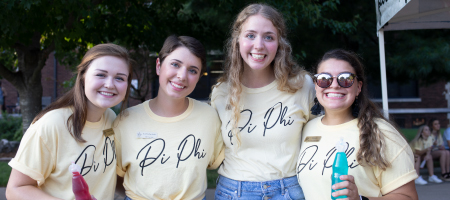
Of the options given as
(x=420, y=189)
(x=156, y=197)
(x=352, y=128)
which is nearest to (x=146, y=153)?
(x=156, y=197)

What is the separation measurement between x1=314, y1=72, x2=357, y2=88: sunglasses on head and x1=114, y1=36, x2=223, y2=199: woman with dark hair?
827 mm

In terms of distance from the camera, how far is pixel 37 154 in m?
2.02

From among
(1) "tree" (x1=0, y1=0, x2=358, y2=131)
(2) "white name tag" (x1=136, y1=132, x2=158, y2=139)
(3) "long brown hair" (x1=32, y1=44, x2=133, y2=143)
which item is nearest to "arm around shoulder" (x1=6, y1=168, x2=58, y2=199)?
(3) "long brown hair" (x1=32, y1=44, x2=133, y2=143)

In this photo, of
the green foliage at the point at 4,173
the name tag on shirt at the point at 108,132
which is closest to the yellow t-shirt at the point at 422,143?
the name tag on shirt at the point at 108,132

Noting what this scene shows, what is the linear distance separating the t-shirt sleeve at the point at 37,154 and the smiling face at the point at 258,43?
137cm

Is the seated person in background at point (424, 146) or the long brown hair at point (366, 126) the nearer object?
the long brown hair at point (366, 126)

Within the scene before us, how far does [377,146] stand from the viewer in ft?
6.85

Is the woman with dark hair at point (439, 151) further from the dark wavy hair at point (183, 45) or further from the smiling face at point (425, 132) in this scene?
the dark wavy hair at point (183, 45)

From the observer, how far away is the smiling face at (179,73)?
243 centimetres

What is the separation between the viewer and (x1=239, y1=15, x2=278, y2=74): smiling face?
2553mm

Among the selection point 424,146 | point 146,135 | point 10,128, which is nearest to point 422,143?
point 424,146

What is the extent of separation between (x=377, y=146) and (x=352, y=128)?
0.78 ft

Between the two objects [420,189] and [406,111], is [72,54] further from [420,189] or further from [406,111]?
[406,111]

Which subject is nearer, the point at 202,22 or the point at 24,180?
the point at 24,180
